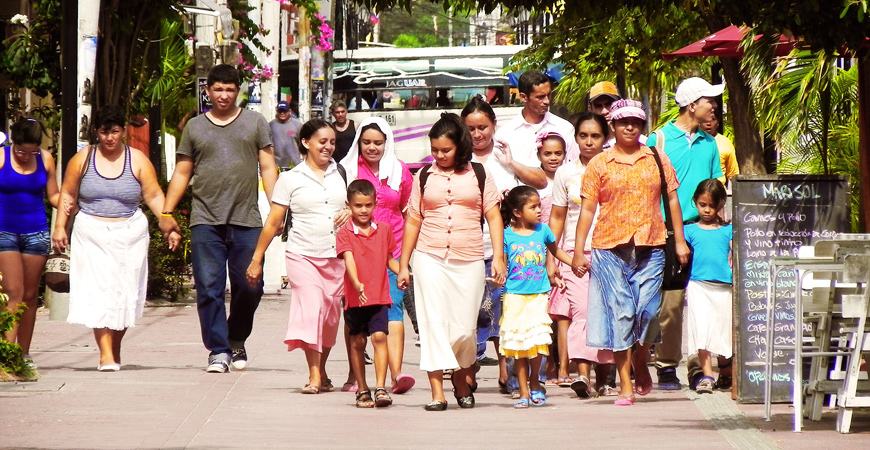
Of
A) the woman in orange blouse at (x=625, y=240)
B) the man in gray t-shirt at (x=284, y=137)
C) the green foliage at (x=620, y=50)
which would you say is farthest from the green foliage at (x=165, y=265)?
the woman in orange blouse at (x=625, y=240)

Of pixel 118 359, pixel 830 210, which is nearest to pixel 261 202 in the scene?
pixel 118 359

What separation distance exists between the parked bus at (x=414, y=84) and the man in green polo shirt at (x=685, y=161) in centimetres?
2732

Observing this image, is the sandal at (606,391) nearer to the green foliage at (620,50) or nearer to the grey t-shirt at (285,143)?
the green foliage at (620,50)

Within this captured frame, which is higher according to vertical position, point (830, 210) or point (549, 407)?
point (830, 210)

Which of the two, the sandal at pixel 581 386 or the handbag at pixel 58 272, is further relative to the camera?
the handbag at pixel 58 272

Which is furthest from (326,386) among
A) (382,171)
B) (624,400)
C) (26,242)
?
(26,242)

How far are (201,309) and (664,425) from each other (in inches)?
147

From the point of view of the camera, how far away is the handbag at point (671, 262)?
9.00 metres

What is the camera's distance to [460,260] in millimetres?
8633

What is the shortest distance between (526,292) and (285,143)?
13.0 metres

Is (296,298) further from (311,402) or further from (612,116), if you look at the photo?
(612,116)

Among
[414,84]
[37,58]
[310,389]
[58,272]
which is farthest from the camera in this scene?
[414,84]

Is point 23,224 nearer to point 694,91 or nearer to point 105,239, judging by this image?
point 105,239

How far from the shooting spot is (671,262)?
9.19 metres
